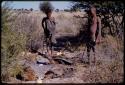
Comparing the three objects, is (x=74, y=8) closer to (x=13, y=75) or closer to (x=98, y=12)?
(x=98, y=12)

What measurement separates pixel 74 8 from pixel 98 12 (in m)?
1.69

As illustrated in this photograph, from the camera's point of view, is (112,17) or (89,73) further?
(112,17)

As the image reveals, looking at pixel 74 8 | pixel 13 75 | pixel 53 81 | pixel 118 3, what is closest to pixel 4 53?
pixel 13 75

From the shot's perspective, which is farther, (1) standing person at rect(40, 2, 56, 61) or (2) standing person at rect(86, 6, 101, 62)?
(1) standing person at rect(40, 2, 56, 61)

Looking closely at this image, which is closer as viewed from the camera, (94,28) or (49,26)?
(94,28)

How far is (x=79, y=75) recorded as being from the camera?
9.86 m

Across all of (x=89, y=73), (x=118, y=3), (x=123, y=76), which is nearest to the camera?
(x=123, y=76)

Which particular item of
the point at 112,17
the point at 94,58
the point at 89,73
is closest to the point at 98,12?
the point at 112,17

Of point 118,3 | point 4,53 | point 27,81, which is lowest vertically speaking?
point 27,81

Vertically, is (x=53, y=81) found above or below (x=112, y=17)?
below

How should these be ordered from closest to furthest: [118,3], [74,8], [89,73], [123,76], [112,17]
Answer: [123,76]
[89,73]
[118,3]
[112,17]
[74,8]

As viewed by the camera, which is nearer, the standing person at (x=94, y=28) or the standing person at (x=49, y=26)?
the standing person at (x=94, y=28)

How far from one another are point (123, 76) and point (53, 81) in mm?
1724

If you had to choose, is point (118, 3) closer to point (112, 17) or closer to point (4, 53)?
point (112, 17)
